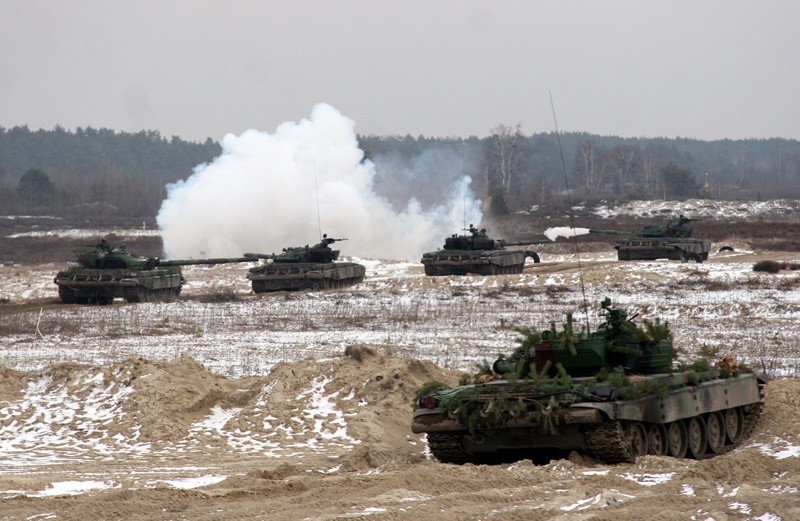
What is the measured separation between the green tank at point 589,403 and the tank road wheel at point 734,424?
1.0 inches

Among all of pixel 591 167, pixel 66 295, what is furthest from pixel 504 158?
pixel 66 295

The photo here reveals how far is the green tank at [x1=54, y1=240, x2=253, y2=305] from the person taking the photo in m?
39.2

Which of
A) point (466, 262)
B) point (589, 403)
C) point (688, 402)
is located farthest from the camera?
point (466, 262)

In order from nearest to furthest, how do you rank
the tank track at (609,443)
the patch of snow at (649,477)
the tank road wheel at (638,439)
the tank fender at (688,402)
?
the patch of snow at (649,477), the tank track at (609,443), the tank fender at (688,402), the tank road wheel at (638,439)

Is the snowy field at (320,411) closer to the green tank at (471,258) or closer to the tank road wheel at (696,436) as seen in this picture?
the tank road wheel at (696,436)

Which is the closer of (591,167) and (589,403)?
(589,403)

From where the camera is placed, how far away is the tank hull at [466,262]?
45.6 m

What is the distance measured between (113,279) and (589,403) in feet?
94.3

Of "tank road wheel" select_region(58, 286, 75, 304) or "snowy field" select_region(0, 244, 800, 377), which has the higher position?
"tank road wheel" select_region(58, 286, 75, 304)

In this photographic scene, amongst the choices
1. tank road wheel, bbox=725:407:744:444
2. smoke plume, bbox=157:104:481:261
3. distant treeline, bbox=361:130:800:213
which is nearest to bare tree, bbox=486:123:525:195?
distant treeline, bbox=361:130:800:213

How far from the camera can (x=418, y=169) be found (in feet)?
232

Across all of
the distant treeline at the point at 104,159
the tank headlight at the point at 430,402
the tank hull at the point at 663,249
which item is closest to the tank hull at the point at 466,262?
the tank hull at the point at 663,249

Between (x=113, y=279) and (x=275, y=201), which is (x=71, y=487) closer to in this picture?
(x=113, y=279)

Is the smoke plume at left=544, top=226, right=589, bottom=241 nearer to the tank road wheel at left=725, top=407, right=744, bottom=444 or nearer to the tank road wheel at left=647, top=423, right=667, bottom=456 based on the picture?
the tank road wheel at left=725, top=407, right=744, bottom=444
